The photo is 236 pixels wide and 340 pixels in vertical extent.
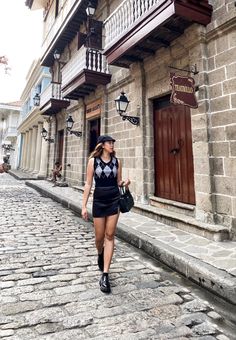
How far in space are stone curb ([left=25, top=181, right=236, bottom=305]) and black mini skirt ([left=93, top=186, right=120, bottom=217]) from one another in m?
1.19

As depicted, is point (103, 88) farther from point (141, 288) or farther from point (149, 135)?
point (141, 288)

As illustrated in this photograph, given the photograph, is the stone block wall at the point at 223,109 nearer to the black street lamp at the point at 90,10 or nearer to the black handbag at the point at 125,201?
the black handbag at the point at 125,201

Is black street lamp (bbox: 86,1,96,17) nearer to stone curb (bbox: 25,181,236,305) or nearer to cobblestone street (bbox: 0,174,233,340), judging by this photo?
stone curb (bbox: 25,181,236,305)

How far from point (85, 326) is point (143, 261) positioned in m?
1.74

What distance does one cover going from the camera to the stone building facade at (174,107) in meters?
4.47

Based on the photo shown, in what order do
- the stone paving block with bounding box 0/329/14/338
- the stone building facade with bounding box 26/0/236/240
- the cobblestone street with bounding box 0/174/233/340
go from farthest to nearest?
the stone building facade with bounding box 26/0/236/240 → the cobblestone street with bounding box 0/174/233/340 → the stone paving block with bounding box 0/329/14/338

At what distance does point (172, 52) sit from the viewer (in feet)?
18.8

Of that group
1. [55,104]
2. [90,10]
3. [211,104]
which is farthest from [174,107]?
[55,104]

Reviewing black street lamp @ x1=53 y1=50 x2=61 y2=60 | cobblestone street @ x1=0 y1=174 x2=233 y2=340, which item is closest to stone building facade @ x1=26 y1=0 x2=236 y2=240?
cobblestone street @ x1=0 y1=174 x2=233 y2=340

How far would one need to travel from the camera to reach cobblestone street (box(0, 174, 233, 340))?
6.69 ft

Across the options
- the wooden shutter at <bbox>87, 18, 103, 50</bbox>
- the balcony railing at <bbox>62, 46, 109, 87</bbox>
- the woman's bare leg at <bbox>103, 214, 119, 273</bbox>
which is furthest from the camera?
the wooden shutter at <bbox>87, 18, 103, 50</bbox>

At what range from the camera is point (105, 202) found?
2.98m

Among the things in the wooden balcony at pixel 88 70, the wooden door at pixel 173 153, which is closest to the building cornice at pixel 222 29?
the wooden door at pixel 173 153

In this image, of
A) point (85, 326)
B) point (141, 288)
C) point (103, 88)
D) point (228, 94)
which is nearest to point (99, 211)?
point (141, 288)
